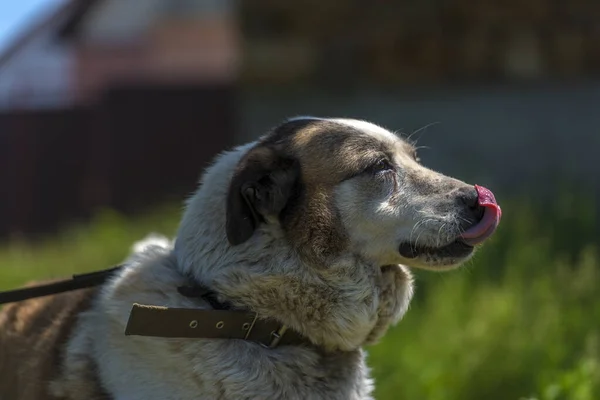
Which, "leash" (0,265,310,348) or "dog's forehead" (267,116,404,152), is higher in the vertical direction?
"dog's forehead" (267,116,404,152)

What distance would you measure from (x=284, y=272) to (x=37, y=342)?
113 centimetres

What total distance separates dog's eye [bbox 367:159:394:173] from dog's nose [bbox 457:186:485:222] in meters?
0.32

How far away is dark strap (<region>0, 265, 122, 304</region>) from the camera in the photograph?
3.93 meters

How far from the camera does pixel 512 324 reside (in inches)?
227

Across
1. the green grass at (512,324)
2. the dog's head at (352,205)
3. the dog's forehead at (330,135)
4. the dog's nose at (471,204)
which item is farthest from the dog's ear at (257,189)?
the green grass at (512,324)

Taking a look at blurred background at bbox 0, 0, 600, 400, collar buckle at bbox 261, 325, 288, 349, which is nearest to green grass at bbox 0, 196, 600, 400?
blurred background at bbox 0, 0, 600, 400

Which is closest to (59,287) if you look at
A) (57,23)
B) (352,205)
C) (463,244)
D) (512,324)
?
(352,205)

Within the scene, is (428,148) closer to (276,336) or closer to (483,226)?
(483,226)

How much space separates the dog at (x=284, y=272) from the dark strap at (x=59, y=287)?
0.07 m

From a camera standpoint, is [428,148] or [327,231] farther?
[428,148]

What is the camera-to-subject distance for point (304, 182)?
3.82 meters

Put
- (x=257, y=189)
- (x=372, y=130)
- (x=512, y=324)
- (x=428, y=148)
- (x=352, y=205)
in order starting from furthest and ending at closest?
(x=428, y=148)
(x=512, y=324)
(x=372, y=130)
(x=352, y=205)
(x=257, y=189)

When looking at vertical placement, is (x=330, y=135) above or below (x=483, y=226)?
above

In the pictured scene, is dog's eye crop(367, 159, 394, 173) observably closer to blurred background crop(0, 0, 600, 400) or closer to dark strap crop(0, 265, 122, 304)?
dark strap crop(0, 265, 122, 304)
